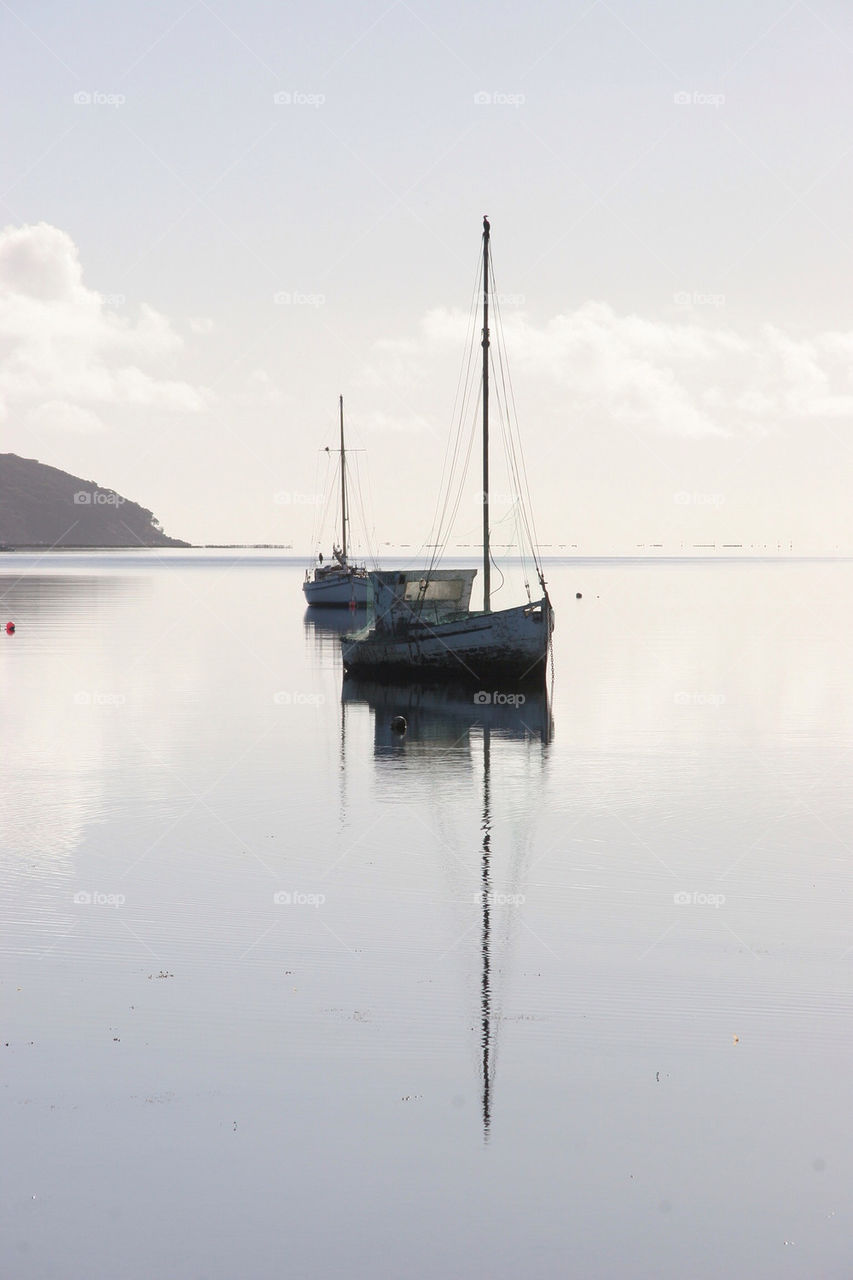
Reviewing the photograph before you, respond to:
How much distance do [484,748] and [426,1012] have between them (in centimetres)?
2060

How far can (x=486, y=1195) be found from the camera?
10.9 m

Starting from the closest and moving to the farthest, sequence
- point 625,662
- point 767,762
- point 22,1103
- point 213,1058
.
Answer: point 22,1103 → point 213,1058 → point 767,762 → point 625,662

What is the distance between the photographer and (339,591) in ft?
362

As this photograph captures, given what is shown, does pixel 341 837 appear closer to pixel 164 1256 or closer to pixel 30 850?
pixel 30 850

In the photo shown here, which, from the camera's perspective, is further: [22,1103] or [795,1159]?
[22,1103]

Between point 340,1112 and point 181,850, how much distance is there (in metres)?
11.2

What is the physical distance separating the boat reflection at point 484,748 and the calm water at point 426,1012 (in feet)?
0.33

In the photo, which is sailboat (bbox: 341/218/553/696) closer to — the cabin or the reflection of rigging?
the cabin

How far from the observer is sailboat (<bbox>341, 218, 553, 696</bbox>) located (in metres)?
47.0

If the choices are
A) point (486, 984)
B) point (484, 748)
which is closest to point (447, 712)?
point (484, 748)

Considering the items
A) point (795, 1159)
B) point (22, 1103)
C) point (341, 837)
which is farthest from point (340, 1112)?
point (341, 837)

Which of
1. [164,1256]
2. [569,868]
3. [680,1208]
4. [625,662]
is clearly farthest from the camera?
[625,662]

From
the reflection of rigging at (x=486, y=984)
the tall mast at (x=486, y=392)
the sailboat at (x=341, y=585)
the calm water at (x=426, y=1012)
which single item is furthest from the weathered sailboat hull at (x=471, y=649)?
the sailboat at (x=341, y=585)

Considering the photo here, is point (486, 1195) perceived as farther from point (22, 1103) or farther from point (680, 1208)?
point (22, 1103)
